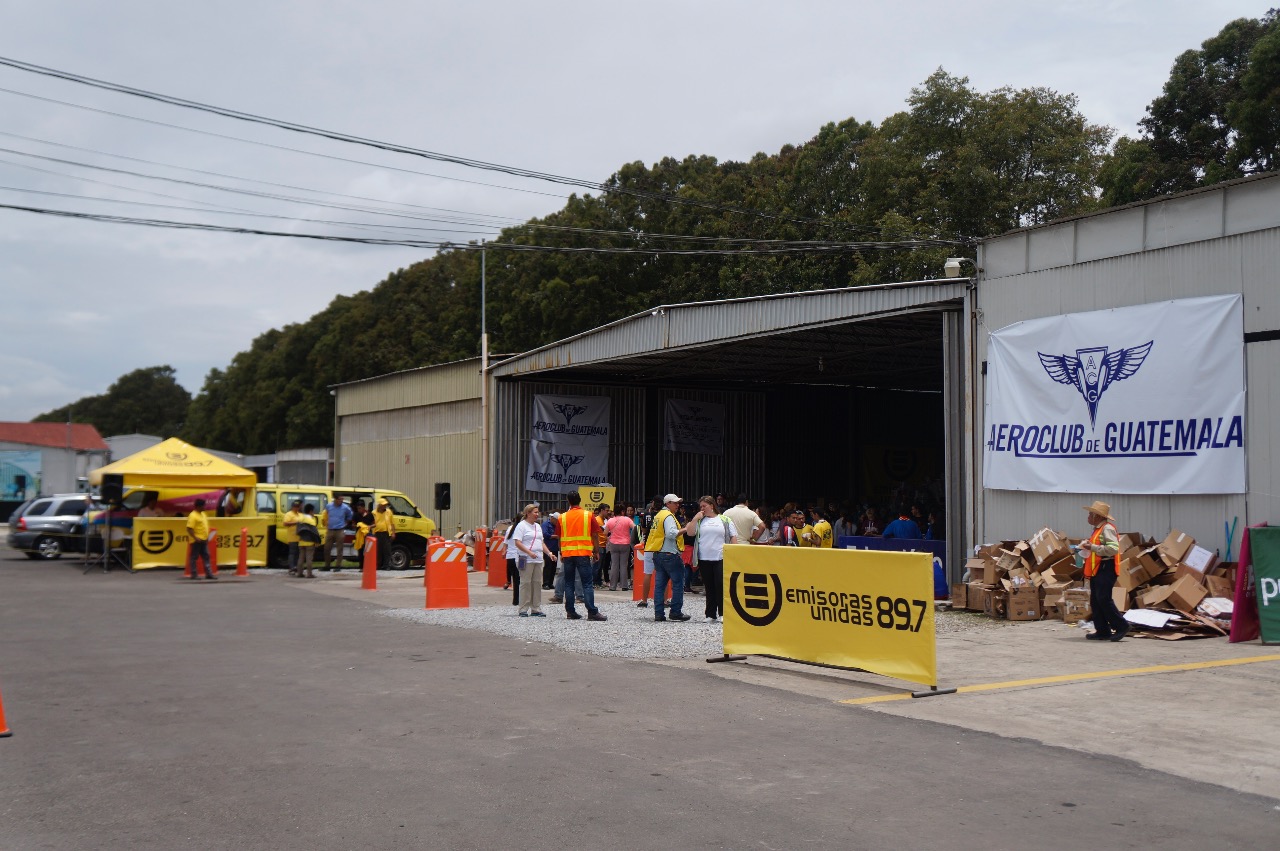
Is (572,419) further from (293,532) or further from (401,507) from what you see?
(293,532)

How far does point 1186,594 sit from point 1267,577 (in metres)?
1.40

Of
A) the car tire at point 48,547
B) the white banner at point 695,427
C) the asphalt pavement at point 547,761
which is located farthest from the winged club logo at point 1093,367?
the car tire at point 48,547

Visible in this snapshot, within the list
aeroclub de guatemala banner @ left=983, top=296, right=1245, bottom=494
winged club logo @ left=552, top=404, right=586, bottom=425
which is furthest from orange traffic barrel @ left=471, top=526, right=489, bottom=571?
aeroclub de guatemala banner @ left=983, top=296, right=1245, bottom=494

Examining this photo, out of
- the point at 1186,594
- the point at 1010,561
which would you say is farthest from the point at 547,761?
the point at 1010,561

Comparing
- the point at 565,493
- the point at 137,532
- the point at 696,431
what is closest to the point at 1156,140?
the point at 696,431

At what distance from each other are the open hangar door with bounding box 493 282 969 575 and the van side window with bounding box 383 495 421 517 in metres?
3.98

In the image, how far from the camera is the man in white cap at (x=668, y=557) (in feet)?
50.6

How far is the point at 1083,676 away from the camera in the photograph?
1088 cm

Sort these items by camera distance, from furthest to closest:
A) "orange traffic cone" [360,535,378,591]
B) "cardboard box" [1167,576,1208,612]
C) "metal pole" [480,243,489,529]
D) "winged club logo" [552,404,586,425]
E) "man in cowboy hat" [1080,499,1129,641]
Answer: "winged club logo" [552,404,586,425]
"metal pole" [480,243,489,529]
"orange traffic cone" [360,535,378,591]
"cardboard box" [1167,576,1208,612]
"man in cowboy hat" [1080,499,1129,641]

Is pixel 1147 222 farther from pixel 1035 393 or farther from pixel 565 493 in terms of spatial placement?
pixel 565 493

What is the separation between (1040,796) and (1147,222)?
11738mm

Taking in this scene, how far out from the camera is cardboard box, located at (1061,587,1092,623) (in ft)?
49.9

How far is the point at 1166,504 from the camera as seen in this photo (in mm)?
15547

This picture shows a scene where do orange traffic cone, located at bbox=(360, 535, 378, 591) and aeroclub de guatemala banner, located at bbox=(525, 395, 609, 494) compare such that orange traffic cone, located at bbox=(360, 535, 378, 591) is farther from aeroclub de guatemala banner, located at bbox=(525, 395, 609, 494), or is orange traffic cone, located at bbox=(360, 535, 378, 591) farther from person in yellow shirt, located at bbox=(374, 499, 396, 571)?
aeroclub de guatemala banner, located at bbox=(525, 395, 609, 494)
